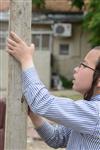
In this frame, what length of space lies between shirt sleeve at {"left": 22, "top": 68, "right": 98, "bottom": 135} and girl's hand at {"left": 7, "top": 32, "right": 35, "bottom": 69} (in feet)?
0.37

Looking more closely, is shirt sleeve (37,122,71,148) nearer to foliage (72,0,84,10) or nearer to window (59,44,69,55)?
foliage (72,0,84,10)

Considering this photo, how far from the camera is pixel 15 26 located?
10.3 feet

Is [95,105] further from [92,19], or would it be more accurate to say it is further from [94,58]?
[92,19]

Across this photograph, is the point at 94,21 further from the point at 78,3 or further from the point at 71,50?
the point at 71,50

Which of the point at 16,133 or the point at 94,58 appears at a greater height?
the point at 94,58

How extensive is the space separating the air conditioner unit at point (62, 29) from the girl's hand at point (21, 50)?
2303 centimetres

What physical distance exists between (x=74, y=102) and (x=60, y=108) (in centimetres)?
9

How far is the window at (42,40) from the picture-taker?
26.1 metres

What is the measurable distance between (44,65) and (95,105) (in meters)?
23.1

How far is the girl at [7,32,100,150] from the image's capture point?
2.80 meters

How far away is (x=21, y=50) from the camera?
296cm

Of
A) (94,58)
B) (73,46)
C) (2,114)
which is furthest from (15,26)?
(73,46)

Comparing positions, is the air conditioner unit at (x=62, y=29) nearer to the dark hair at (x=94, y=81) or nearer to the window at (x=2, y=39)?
the window at (x=2, y=39)

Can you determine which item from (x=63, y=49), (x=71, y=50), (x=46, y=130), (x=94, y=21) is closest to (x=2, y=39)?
(x=63, y=49)
